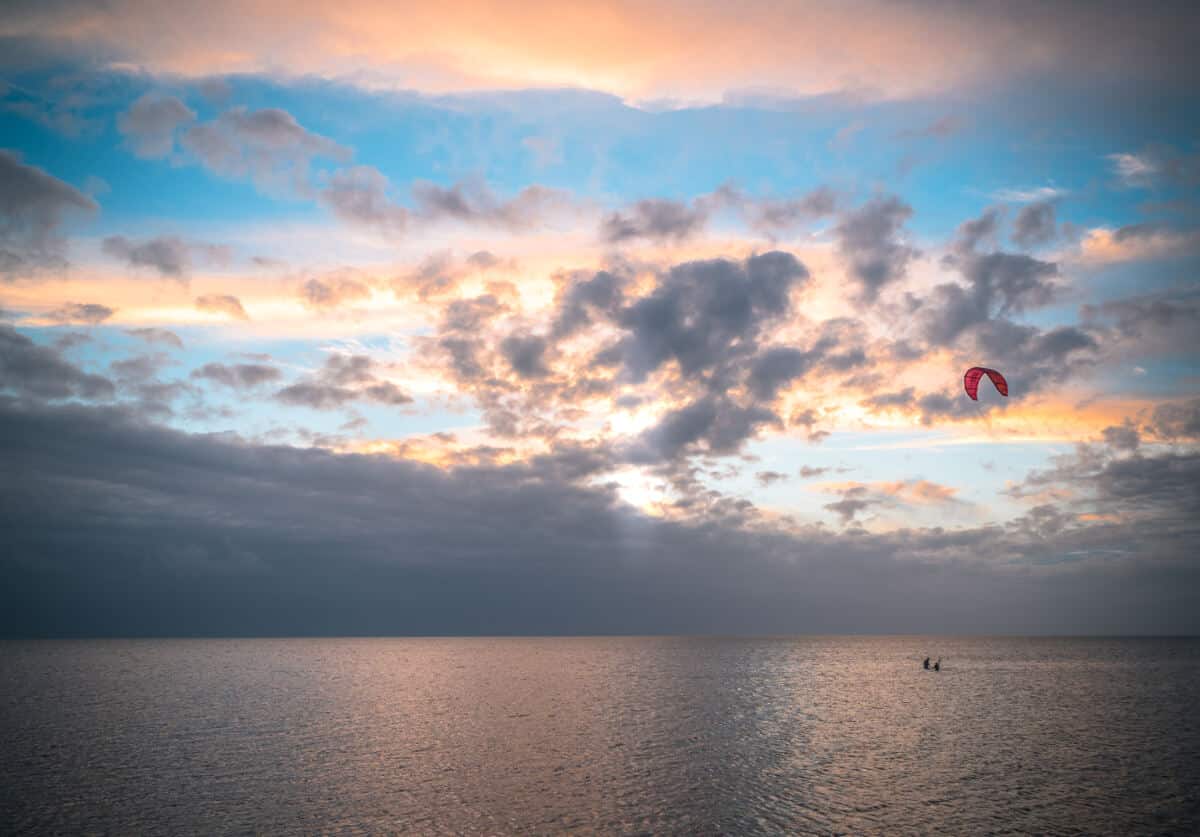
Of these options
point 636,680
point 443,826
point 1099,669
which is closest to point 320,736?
point 443,826

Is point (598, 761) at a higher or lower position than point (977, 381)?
lower

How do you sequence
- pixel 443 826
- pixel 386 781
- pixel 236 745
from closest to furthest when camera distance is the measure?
pixel 443 826
pixel 386 781
pixel 236 745

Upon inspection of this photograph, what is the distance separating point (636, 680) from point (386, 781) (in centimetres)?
8813

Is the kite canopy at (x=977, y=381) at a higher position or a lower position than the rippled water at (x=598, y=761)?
higher

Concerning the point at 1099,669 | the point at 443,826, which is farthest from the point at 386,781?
the point at 1099,669

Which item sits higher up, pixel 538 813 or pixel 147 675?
pixel 538 813

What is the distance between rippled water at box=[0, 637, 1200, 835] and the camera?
3584cm

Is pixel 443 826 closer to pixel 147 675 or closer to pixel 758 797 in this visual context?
pixel 758 797

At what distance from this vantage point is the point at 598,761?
5012cm

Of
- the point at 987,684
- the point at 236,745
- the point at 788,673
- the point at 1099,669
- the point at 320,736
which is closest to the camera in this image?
the point at 236,745

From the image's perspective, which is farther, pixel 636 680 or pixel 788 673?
pixel 788 673

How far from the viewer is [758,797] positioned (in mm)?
40188

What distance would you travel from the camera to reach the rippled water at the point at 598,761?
35844mm

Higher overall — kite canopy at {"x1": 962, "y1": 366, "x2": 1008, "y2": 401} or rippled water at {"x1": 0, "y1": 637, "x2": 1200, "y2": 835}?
kite canopy at {"x1": 962, "y1": 366, "x2": 1008, "y2": 401}
